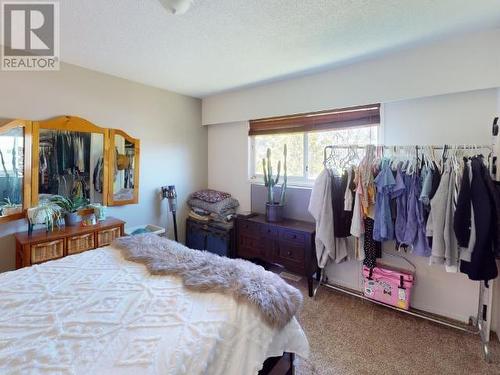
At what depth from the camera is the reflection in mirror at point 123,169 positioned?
3.08 meters

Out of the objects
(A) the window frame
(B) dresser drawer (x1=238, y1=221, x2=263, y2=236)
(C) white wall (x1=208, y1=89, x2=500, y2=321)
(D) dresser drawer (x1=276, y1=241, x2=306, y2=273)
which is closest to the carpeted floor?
(C) white wall (x1=208, y1=89, x2=500, y2=321)

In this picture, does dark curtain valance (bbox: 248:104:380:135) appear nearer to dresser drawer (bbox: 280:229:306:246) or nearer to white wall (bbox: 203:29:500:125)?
white wall (bbox: 203:29:500:125)

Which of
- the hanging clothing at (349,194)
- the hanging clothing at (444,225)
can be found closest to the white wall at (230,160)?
the hanging clothing at (349,194)

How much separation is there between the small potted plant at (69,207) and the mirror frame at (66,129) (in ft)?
0.58

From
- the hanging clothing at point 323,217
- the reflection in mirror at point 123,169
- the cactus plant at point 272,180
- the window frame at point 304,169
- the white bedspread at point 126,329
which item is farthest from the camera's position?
the cactus plant at point 272,180

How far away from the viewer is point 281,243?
2.90m

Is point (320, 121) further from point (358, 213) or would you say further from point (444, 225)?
point (444, 225)

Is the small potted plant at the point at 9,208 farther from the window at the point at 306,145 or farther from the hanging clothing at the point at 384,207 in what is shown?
the hanging clothing at the point at 384,207

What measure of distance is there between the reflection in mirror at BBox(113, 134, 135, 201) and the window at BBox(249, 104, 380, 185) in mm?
1583

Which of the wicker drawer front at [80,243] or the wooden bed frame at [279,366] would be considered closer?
the wooden bed frame at [279,366]

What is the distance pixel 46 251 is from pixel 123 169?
3.99ft

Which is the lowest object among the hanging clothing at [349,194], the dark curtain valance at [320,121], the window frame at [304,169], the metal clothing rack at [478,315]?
the metal clothing rack at [478,315]

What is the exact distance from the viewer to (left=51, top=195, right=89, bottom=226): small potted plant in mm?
2570

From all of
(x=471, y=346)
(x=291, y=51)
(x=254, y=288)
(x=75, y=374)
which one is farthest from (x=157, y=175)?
(x=471, y=346)
